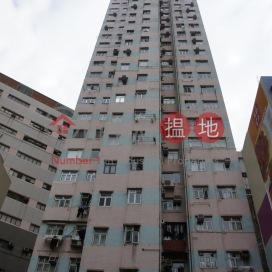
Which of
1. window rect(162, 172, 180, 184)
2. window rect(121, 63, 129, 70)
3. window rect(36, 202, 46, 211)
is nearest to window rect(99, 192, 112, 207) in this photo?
window rect(162, 172, 180, 184)

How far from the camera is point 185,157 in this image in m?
22.8

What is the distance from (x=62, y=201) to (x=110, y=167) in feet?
12.6

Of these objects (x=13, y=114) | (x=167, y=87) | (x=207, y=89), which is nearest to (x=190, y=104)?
(x=207, y=89)

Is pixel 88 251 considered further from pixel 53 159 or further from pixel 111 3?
pixel 111 3

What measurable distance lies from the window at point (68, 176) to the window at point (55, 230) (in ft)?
11.5

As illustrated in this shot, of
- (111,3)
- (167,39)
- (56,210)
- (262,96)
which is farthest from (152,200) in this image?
(111,3)

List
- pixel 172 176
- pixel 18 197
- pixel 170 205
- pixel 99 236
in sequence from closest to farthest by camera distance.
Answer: pixel 99 236
pixel 170 205
pixel 172 176
pixel 18 197

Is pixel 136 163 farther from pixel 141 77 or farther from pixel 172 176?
pixel 141 77

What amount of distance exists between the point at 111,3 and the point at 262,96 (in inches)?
1217

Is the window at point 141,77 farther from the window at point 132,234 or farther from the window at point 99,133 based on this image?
the window at point 132,234

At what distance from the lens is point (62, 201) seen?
2075 centimetres

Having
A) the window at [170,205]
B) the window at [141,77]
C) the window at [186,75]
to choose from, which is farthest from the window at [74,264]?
the window at [186,75]

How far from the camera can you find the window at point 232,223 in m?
19.1

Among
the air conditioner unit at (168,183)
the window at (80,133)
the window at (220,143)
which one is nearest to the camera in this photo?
the air conditioner unit at (168,183)
